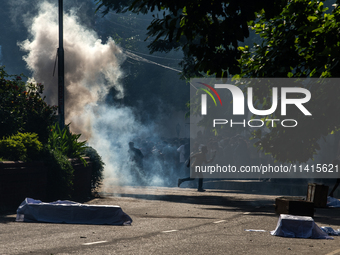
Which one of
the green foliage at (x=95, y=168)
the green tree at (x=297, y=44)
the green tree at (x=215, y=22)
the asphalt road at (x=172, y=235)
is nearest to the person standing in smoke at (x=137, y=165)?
the green foliage at (x=95, y=168)

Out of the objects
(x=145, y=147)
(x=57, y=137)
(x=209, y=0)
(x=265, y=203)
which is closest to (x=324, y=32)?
(x=209, y=0)

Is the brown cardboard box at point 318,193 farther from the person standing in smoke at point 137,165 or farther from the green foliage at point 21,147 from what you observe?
the person standing in smoke at point 137,165

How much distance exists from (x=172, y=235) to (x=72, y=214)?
2.11 m

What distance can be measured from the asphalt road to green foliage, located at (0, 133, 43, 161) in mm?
1716

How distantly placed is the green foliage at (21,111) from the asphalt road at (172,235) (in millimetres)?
2988

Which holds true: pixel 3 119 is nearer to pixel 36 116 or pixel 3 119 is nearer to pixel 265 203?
pixel 36 116

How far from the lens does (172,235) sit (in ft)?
28.1

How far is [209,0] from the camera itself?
17.4 ft

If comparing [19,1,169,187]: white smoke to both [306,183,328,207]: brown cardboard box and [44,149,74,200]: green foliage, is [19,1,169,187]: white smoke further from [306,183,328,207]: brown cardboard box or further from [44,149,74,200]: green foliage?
[306,183,328,207]: brown cardboard box

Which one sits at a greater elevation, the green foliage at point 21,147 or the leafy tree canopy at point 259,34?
the leafy tree canopy at point 259,34

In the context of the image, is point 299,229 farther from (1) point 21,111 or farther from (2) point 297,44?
(1) point 21,111

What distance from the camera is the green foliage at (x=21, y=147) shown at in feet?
38.7

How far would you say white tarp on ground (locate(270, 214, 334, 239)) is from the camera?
337 inches

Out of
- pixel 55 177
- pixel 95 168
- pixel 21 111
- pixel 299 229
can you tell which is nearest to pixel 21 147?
pixel 55 177
